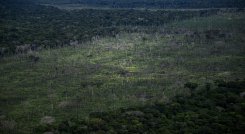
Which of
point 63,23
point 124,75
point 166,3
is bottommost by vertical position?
point 124,75

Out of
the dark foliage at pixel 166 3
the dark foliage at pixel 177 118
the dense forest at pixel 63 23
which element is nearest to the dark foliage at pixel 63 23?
the dense forest at pixel 63 23

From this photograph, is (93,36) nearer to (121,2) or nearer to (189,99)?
(189,99)

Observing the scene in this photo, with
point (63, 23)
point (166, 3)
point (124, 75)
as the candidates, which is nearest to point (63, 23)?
point (63, 23)

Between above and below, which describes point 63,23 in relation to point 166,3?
below

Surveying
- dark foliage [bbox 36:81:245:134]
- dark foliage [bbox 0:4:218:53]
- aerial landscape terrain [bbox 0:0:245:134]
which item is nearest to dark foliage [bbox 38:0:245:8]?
dark foliage [bbox 0:4:218:53]

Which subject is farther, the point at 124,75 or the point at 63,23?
the point at 63,23

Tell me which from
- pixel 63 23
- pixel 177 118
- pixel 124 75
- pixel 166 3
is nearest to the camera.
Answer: pixel 177 118

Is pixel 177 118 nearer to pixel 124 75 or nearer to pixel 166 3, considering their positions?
pixel 124 75

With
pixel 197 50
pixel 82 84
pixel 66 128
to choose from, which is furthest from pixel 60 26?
pixel 66 128

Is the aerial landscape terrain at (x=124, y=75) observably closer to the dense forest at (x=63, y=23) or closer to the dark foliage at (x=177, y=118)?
the dark foliage at (x=177, y=118)
